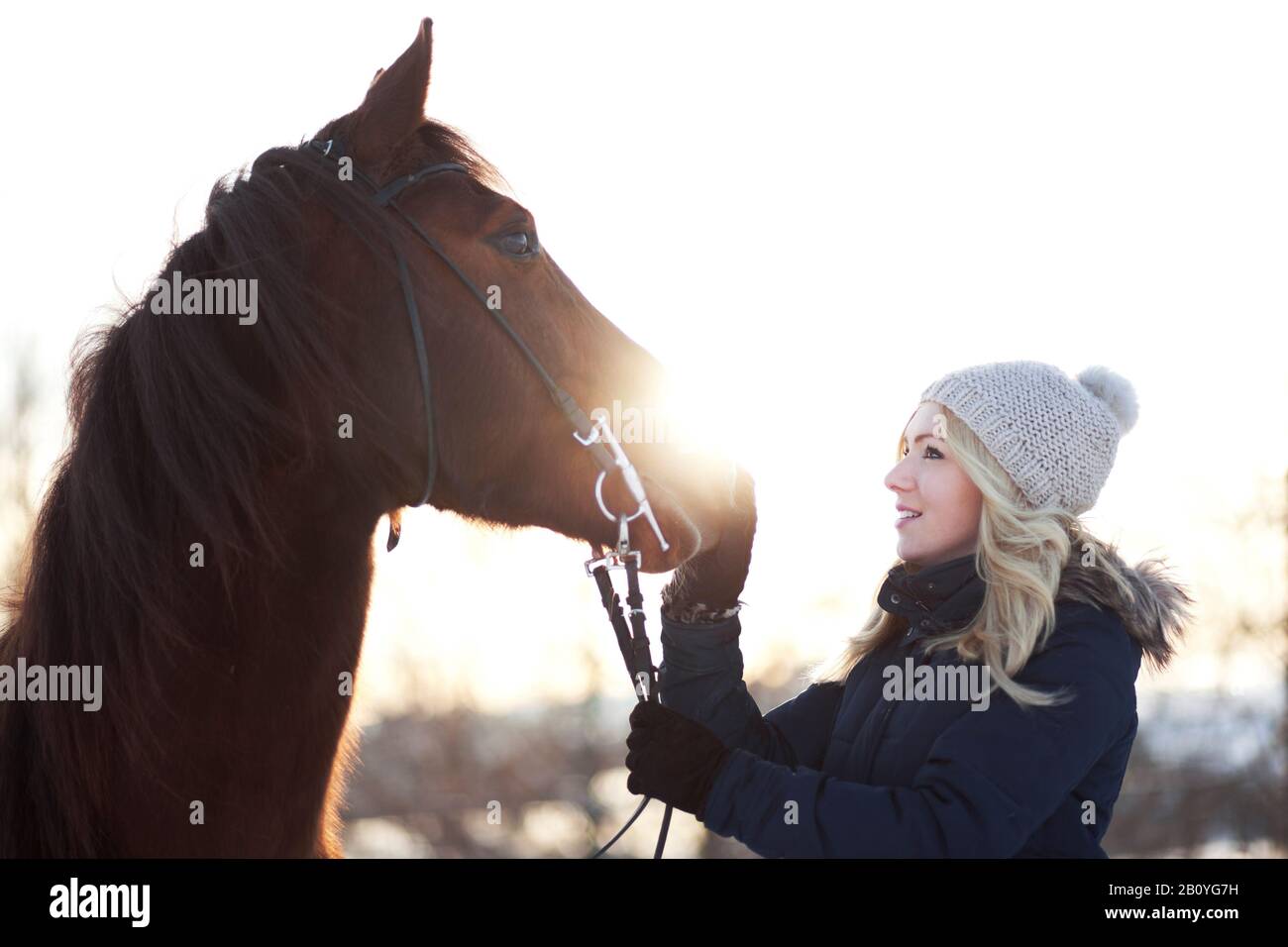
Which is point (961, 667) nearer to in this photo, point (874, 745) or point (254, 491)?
point (874, 745)

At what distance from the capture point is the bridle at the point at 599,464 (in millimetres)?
2207

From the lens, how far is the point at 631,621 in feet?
7.79

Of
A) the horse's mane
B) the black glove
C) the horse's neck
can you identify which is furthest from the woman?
the horse's mane

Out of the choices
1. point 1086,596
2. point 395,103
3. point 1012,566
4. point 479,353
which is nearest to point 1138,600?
point 1086,596

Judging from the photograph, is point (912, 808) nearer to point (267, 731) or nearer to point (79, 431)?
point (267, 731)

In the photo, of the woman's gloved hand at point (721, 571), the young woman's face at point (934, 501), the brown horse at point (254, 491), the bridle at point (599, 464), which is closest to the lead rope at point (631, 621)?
the bridle at point (599, 464)

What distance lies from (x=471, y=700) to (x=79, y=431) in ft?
34.2

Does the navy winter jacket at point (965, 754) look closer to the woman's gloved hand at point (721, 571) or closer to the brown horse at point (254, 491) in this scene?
the woman's gloved hand at point (721, 571)

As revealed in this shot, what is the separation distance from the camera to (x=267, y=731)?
6.56 ft

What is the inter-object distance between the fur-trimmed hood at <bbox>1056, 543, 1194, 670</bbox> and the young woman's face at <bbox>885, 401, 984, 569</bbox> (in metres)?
0.26

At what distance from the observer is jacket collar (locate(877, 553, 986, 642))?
2445mm

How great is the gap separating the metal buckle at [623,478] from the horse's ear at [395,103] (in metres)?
0.74

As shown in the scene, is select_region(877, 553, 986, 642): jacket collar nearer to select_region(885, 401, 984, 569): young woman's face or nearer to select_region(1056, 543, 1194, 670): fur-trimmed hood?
select_region(885, 401, 984, 569): young woman's face
